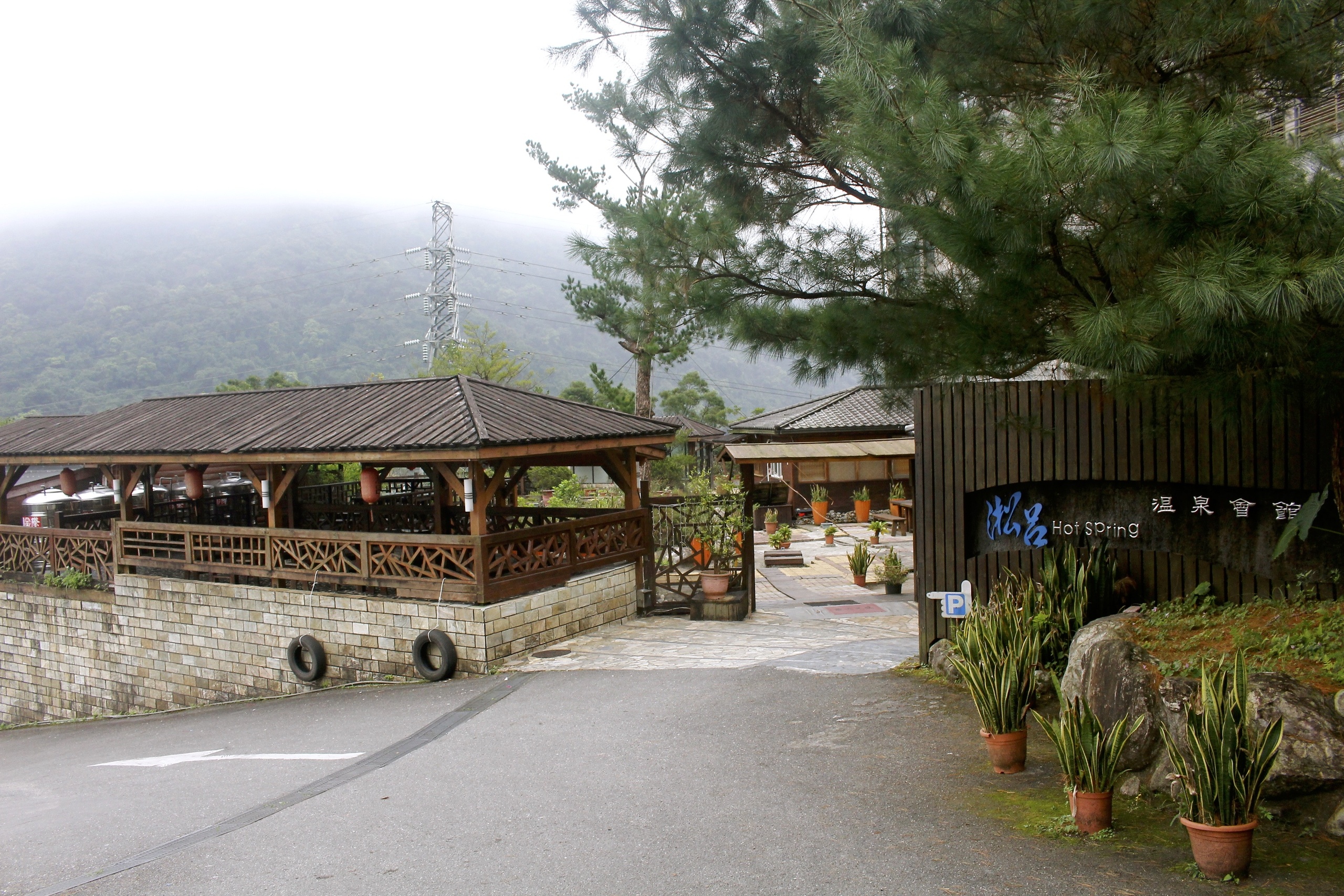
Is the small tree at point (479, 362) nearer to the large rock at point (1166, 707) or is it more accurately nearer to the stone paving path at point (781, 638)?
the stone paving path at point (781, 638)

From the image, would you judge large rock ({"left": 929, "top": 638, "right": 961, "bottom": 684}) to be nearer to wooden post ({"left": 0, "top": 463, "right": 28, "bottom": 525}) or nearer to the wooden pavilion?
the wooden pavilion

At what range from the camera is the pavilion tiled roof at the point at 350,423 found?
1010 centimetres

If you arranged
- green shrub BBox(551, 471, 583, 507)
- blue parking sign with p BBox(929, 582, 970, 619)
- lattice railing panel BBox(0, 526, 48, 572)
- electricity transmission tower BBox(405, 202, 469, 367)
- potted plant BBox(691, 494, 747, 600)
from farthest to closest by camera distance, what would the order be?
electricity transmission tower BBox(405, 202, 469, 367) → green shrub BBox(551, 471, 583, 507) → lattice railing panel BBox(0, 526, 48, 572) → potted plant BBox(691, 494, 747, 600) → blue parking sign with p BBox(929, 582, 970, 619)

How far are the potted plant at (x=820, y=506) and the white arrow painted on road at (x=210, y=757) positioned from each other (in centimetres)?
1794

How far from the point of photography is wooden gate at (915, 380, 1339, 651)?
5.93m

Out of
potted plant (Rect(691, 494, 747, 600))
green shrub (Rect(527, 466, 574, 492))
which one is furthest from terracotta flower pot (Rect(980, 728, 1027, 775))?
green shrub (Rect(527, 466, 574, 492))

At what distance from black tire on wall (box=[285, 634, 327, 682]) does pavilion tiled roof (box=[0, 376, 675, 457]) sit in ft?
7.65

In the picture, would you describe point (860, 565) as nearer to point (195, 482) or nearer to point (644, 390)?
point (195, 482)

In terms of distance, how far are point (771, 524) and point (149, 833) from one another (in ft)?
58.2

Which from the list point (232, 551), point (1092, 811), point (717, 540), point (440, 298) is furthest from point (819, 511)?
point (440, 298)

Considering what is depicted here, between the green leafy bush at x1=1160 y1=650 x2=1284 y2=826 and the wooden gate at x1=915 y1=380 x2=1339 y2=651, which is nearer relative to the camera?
the green leafy bush at x1=1160 y1=650 x2=1284 y2=826

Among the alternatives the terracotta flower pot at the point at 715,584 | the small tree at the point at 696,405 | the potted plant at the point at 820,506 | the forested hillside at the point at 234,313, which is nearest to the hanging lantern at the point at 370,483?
the terracotta flower pot at the point at 715,584

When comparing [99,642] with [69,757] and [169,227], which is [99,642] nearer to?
[69,757]

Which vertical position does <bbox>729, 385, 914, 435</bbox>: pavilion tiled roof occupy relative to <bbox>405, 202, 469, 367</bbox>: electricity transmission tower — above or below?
below
